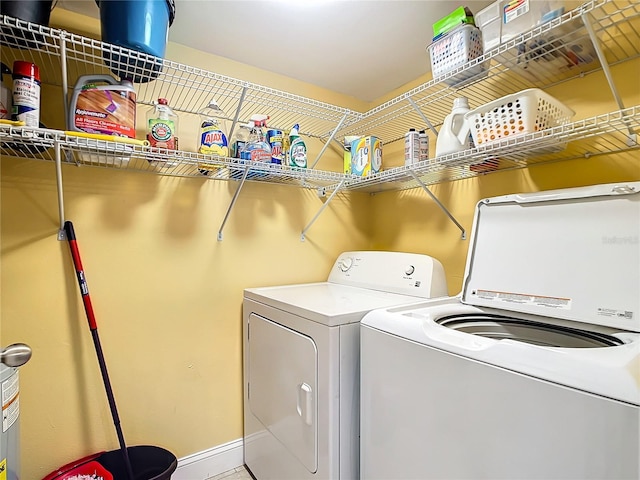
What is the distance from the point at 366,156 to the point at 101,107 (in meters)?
1.35

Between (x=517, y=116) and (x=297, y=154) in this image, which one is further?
(x=297, y=154)

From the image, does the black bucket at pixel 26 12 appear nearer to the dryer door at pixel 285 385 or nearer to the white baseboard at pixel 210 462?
the dryer door at pixel 285 385

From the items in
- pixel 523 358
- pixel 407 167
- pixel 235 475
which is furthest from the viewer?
pixel 235 475

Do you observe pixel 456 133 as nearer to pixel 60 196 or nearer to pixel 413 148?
pixel 413 148

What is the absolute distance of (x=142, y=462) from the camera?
62.8 inches

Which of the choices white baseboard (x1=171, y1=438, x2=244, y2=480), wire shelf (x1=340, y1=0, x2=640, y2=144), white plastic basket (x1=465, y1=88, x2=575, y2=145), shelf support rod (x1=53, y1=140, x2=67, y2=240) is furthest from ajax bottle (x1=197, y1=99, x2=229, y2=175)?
white baseboard (x1=171, y1=438, x2=244, y2=480)

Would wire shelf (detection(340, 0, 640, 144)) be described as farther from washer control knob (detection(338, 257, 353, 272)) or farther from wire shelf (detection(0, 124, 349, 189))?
washer control knob (detection(338, 257, 353, 272))

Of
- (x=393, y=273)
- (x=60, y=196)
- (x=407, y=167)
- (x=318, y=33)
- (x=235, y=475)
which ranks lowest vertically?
(x=235, y=475)

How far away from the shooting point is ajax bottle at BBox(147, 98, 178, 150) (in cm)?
150

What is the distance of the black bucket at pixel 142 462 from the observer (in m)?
1.53

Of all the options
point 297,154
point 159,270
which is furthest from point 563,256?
point 159,270

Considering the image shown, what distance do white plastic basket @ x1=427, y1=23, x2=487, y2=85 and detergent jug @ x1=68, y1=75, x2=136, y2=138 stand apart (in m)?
1.35

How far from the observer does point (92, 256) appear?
A: 1.60m

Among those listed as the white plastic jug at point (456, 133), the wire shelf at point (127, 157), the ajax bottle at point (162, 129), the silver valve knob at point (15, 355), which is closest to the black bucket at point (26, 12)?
the wire shelf at point (127, 157)
